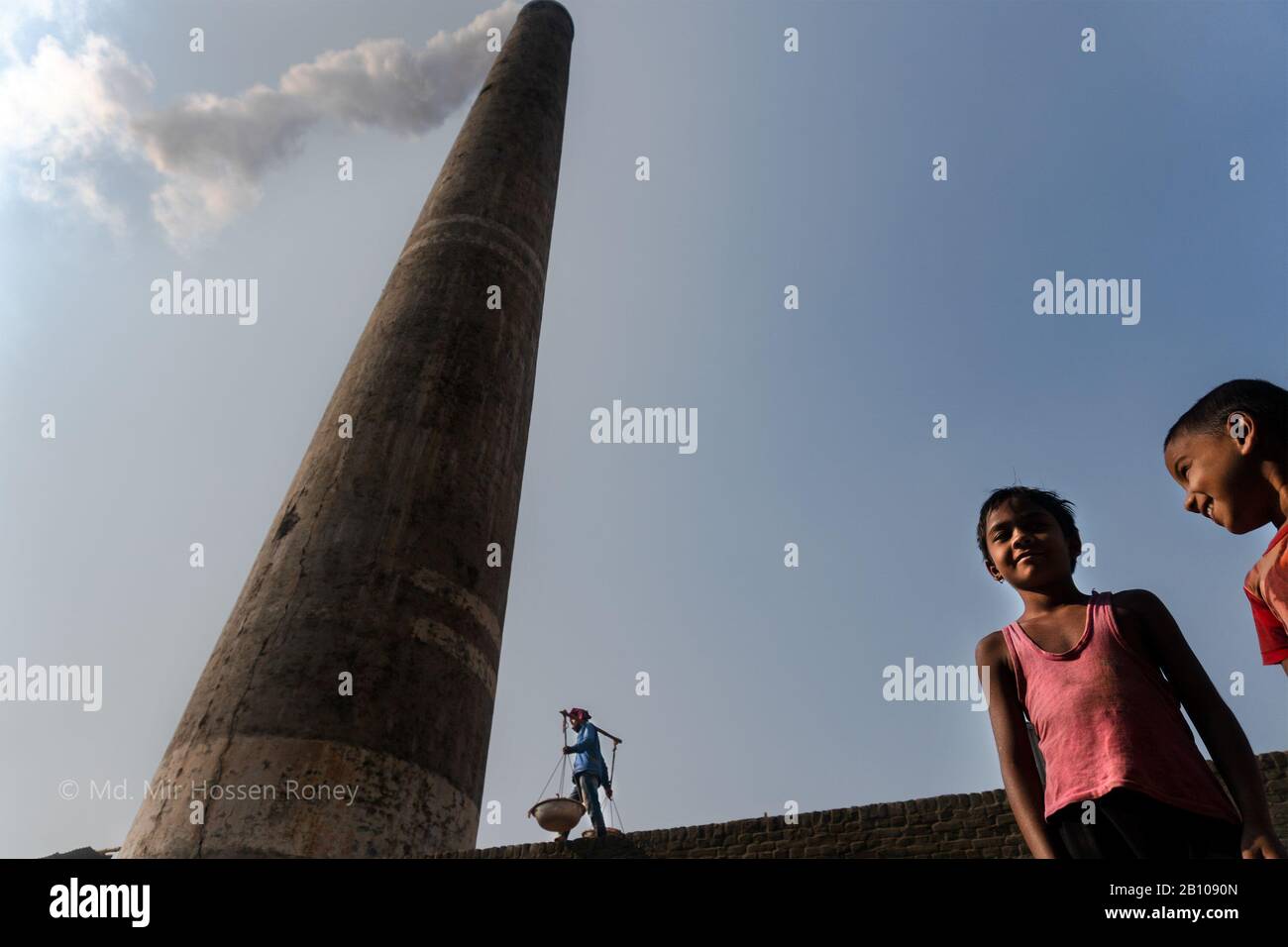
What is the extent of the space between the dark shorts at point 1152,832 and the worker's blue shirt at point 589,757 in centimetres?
592

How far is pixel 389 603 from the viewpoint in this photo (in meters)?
6.63

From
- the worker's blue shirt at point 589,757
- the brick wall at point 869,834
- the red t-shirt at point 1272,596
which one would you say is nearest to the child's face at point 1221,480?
the red t-shirt at point 1272,596

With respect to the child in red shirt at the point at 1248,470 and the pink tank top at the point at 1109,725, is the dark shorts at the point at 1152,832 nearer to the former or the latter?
the pink tank top at the point at 1109,725

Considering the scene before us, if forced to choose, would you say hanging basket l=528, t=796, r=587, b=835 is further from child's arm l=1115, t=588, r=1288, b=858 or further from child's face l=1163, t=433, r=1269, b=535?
child's face l=1163, t=433, r=1269, b=535

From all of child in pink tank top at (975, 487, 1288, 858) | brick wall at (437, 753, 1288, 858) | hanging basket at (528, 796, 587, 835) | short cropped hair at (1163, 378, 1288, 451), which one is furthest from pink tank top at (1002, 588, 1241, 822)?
hanging basket at (528, 796, 587, 835)

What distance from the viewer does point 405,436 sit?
7.59 m

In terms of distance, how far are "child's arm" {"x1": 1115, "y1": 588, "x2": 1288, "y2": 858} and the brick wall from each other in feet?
10.5

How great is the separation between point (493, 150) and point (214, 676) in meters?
6.86

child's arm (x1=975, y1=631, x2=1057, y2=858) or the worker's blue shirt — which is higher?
child's arm (x1=975, y1=631, x2=1057, y2=858)

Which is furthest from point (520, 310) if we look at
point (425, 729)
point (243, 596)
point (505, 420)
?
point (425, 729)

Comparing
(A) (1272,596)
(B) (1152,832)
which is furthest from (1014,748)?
(A) (1272,596)

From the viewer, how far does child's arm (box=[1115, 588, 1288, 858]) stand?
7.00ft

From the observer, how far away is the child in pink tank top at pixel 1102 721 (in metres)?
2.25
